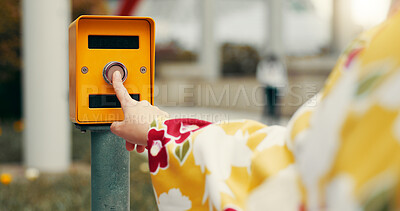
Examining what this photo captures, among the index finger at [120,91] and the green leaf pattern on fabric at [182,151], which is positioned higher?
the index finger at [120,91]

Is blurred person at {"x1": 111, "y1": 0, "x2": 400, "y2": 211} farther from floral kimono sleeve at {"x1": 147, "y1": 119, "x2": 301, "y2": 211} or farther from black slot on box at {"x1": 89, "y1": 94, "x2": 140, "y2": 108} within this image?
black slot on box at {"x1": 89, "y1": 94, "x2": 140, "y2": 108}

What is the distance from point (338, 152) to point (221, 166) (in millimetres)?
423

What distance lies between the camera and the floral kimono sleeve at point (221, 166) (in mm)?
1002

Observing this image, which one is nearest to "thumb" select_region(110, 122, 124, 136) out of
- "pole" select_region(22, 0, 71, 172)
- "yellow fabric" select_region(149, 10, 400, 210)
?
"yellow fabric" select_region(149, 10, 400, 210)

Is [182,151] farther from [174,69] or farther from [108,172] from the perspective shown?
[174,69]

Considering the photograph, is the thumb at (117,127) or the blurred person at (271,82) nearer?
the thumb at (117,127)

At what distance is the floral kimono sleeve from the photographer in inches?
39.4

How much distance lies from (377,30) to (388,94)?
16cm

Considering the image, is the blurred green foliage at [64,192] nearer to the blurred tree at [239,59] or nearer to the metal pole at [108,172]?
the metal pole at [108,172]

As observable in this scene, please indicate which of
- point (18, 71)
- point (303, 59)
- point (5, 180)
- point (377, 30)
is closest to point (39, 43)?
point (5, 180)

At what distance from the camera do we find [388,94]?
0.78 m

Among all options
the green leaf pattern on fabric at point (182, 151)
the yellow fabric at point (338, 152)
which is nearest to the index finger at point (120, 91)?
the green leaf pattern on fabric at point (182, 151)

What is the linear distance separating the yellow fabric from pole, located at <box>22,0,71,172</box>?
448cm

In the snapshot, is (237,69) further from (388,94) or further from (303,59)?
(388,94)
